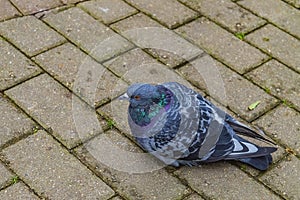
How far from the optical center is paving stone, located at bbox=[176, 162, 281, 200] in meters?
3.51

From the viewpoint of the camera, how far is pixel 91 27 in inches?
180

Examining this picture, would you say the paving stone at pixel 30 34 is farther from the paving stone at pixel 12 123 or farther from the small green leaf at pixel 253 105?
the small green leaf at pixel 253 105

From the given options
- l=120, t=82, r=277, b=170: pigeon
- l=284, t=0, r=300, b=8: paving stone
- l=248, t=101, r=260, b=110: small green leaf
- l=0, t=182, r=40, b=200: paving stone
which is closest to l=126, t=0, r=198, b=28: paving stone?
l=284, t=0, r=300, b=8: paving stone

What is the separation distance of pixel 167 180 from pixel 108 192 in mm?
374

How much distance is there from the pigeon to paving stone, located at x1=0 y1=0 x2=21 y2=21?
4.90 feet

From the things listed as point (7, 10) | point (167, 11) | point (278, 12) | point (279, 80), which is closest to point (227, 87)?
point (279, 80)

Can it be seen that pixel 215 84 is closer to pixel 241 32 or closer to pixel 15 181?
pixel 241 32

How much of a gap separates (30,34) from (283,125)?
1989mm

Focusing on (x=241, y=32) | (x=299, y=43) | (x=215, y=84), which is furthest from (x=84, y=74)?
(x=299, y=43)

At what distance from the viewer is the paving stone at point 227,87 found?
407 cm

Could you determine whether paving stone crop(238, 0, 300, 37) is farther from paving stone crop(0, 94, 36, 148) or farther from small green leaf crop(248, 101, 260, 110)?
paving stone crop(0, 94, 36, 148)

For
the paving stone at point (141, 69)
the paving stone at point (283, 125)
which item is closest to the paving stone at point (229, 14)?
the paving stone at point (141, 69)

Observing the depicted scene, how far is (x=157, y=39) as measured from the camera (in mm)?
4539

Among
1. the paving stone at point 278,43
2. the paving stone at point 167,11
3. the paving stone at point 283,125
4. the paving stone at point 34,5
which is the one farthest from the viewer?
the paving stone at point 167,11
